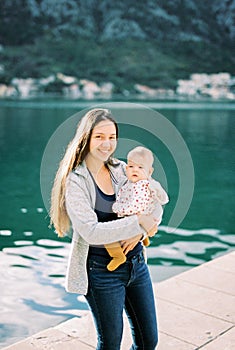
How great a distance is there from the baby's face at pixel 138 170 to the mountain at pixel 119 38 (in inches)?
1995

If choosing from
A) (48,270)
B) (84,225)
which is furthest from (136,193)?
(48,270)

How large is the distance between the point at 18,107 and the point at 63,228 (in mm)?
40273

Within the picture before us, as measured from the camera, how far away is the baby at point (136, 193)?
1676 mm

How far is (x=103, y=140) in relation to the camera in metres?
1.71

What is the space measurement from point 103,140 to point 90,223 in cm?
24

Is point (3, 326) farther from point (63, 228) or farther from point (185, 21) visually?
point (185, 21)

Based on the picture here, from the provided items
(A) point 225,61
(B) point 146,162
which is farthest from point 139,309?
(A) point 225,61

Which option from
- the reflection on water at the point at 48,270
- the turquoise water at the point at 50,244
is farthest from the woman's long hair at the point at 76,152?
the reflection on water at the point at 48,270

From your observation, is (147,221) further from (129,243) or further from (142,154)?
(142,154)

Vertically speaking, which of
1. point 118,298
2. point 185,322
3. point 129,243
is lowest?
point 185,322

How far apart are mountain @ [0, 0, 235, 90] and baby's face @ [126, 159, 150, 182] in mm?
50676

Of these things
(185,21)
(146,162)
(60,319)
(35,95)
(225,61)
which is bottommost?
(60,319)

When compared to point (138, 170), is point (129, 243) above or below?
below

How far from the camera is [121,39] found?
57.3m
